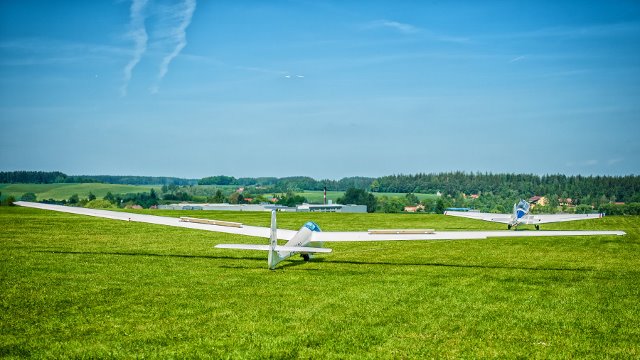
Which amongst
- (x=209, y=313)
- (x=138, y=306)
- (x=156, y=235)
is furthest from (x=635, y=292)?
(x=156, y=235)

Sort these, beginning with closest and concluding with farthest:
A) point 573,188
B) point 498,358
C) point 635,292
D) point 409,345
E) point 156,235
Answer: point 498,358 → point 409,345 → point 635,292 → point 156,235 → point 573,188

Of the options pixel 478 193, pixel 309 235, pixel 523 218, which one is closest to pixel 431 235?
pixel 309 235

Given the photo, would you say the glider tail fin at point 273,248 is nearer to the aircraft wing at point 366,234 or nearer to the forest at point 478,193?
the aircraft wing at point 366,234

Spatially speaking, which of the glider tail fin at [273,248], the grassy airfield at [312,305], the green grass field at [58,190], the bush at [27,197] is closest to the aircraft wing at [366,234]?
the glider tail fin at [273,248]

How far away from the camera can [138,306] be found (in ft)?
36.6

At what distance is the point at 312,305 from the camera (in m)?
11.5

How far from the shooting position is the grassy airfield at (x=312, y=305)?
8508 millimetres

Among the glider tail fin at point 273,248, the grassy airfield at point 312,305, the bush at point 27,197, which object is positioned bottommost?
the bush at point 27,197

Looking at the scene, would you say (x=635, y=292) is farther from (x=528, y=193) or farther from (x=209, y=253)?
(x=528, y=193)

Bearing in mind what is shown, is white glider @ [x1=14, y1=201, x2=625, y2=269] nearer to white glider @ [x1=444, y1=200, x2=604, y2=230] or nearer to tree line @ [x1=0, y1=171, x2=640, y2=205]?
white glider @ [x1=444, y1=200, x2=604, y2=230]

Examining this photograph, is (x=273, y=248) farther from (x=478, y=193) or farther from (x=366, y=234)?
(x=478, y=193)

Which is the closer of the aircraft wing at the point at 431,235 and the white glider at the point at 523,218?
the aircraft wing at the point at 431,235

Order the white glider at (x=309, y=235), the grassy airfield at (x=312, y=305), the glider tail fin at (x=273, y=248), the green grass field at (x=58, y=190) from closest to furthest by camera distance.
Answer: the grassy airfield at (x=312, y=305), the glider tail fin at (x=273, y=248), the white glider at (x=309, y=235), the green grass field at (x=58, y=190)

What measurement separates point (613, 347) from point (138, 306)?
871 cm
